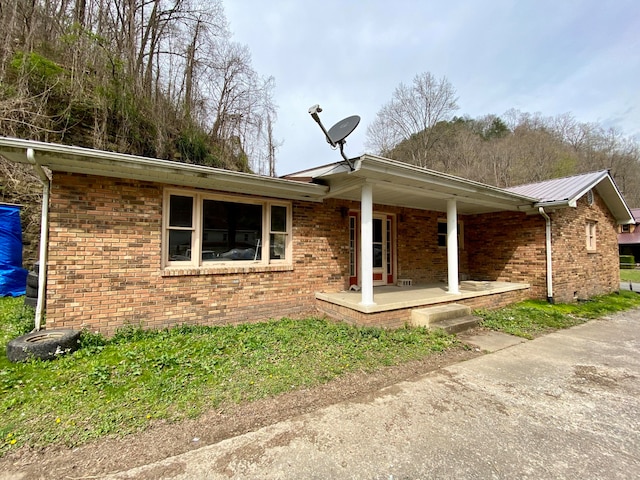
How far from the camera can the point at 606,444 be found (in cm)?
242

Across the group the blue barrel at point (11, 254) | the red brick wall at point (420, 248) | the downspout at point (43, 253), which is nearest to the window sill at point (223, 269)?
the downspout at point (43, 253)

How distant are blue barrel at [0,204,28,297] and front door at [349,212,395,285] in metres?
8.30

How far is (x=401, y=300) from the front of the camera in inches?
228

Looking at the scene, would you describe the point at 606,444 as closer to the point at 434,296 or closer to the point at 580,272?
the point at 434,296

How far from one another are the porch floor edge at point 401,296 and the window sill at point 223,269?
1097 mm

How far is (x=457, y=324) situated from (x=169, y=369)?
4931 mm

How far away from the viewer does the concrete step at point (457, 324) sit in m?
5.33

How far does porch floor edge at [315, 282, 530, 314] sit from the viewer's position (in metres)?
5.32

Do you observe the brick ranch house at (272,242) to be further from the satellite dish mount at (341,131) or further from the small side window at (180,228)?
the satellite dish mount at (341,131)

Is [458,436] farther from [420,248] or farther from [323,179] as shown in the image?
[420,248]

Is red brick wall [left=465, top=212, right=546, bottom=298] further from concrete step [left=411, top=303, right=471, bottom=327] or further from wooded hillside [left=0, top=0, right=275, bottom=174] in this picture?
wooded hillside [left=0, top=0, right=275, bottom=174]

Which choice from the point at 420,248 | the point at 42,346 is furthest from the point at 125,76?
the point at 420,248

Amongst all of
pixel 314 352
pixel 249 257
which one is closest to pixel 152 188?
pixel 249 257

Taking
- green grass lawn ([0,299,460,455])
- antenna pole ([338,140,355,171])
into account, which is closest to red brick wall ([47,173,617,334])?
green grass lawn ([0,299,460,455])
